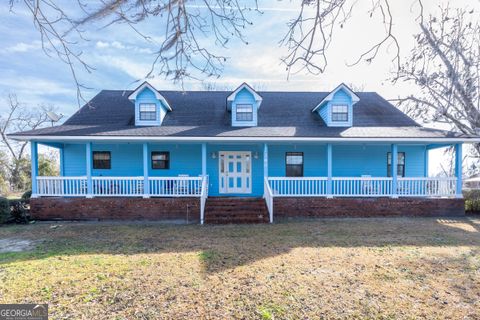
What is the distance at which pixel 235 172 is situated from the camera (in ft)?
44.5

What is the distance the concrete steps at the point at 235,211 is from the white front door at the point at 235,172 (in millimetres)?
2093

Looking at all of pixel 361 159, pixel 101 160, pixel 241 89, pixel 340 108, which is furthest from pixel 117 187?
pixel 361 159

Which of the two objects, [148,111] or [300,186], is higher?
[148,111]

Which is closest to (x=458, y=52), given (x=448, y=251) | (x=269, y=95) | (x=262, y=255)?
(x=269, y=95)

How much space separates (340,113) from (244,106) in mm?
5182

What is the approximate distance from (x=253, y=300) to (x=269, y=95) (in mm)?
14287

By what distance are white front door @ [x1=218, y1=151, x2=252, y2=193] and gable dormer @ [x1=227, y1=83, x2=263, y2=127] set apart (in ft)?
5.54

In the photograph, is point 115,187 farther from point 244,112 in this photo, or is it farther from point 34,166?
point 244,112

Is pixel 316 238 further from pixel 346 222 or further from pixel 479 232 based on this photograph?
pixel 479 232

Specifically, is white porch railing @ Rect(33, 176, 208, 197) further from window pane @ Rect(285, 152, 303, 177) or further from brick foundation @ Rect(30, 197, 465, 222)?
window pane @ Rect(285, 152, 303, 177)

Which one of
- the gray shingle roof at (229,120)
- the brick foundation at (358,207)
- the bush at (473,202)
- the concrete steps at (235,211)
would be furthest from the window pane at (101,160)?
the bush at (473,202)

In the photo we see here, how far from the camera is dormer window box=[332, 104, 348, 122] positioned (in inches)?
520

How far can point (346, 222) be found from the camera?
410 inches

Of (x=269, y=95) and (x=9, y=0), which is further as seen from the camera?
(x=269, y=95)
